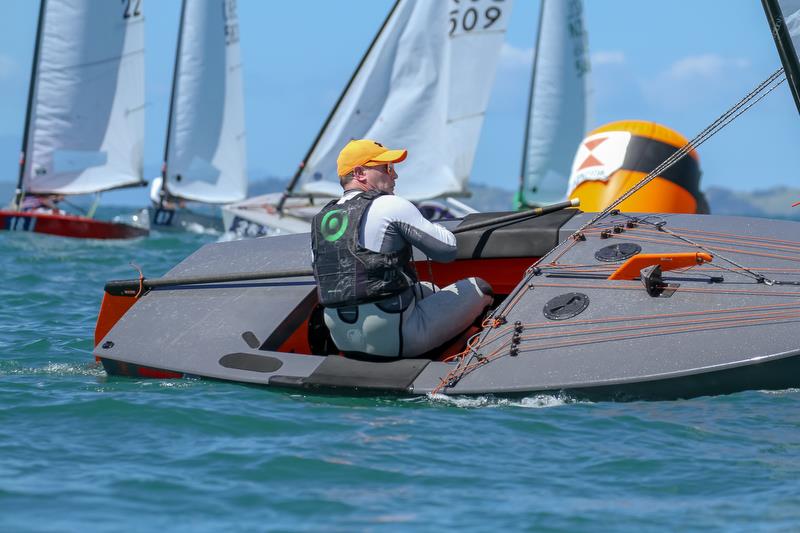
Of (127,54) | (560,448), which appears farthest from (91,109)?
(560,448)

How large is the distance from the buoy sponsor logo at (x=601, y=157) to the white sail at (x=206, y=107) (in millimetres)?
21124

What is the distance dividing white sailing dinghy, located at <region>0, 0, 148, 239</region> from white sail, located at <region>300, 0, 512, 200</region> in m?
5.68

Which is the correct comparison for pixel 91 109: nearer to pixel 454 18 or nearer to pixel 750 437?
pixel 454 18

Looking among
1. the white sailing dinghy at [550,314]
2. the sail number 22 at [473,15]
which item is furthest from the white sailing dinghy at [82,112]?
the white sailing dinghy at [550,314]

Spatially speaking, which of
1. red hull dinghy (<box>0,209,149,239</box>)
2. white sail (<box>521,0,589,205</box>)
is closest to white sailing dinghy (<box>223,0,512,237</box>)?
red hull dinghy (<box>0,209,149,239</box>)

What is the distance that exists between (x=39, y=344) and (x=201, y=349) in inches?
67.5

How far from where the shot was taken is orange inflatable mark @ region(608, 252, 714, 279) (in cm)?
516

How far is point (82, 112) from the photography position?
24094 mm

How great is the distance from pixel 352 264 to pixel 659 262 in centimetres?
A: 125

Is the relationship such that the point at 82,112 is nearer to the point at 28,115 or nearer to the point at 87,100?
the point at 87,100

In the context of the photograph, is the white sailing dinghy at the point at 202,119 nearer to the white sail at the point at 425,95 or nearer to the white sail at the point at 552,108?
the white sail at the point at 552,108

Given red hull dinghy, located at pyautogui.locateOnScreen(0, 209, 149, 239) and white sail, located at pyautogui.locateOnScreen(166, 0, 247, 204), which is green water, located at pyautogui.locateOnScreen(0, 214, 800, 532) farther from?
white sail, located at pyautogui.locateOnScreen(166, 0, 247, 204)

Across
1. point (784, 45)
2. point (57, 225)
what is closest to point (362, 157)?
A: point (784, 45)

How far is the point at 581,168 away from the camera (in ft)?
28.2
